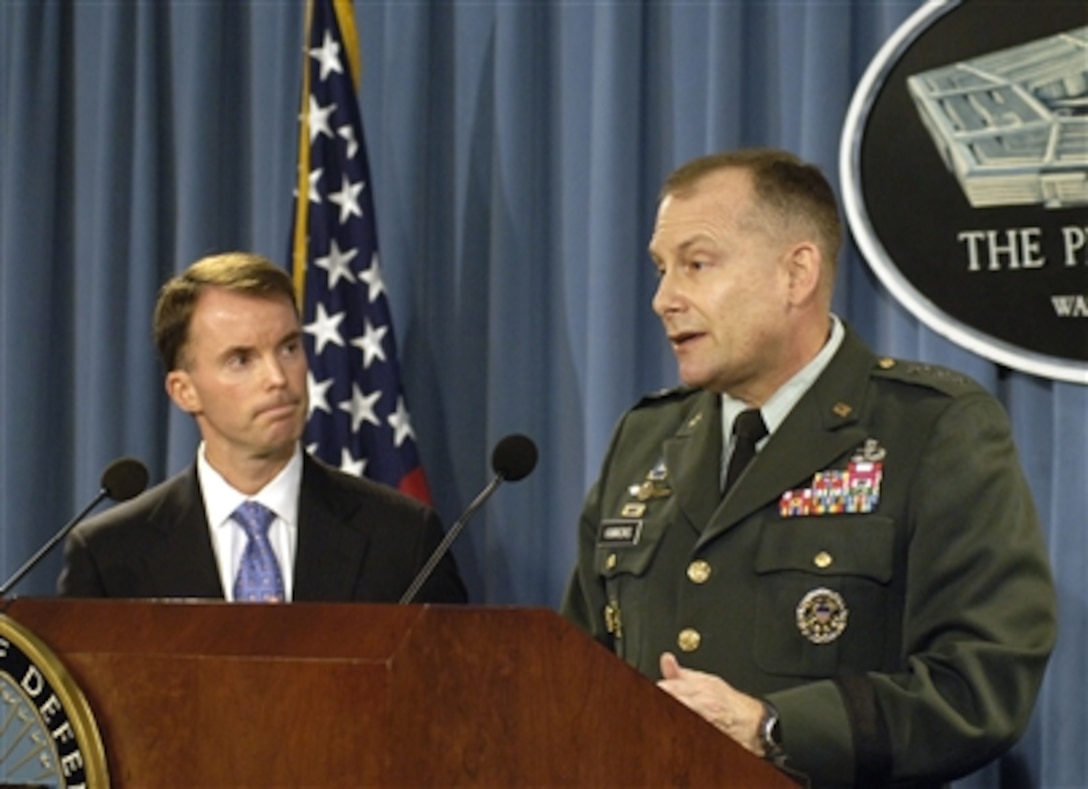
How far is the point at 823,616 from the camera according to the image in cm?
232

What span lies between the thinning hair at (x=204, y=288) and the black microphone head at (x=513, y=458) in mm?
931

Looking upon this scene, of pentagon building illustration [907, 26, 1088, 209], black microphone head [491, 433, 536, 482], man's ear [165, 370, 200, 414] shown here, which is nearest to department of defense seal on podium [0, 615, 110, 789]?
black microphone head [491, 433, 536, 482]

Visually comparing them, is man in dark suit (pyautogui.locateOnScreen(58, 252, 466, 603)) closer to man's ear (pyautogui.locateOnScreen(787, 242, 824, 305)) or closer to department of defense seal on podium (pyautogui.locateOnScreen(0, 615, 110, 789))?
man's ear (pyautogui.locateOnScreen(787, 242, 824, 305))

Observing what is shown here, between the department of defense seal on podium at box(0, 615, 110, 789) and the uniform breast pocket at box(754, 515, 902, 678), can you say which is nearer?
the department of defense seal on podium at box(0, 615, 110, 789)

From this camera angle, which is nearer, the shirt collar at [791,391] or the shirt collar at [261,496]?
the shirt collar at [791,391]

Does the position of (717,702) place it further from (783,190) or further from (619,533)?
(783,190)

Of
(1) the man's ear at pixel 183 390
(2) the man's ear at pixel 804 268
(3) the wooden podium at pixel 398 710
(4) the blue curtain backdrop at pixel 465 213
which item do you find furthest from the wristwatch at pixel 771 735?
(1) the man's ear at pixel 183 390

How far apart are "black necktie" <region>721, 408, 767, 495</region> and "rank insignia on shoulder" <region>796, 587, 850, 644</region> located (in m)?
0.27

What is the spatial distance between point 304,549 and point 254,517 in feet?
0.43

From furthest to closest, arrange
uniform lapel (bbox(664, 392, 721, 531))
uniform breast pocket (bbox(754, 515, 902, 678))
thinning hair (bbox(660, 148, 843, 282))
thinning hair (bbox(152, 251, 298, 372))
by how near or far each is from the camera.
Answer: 1. thinning hair (bbox(152, 251, 298, 372))
2. thinning hair (bbox(660, 148, 843, 282))
3. uniform lapel (bbox(664, 392, 721, 531))
4. uniform breast pocket (bbox(754, 515, 902, 678))

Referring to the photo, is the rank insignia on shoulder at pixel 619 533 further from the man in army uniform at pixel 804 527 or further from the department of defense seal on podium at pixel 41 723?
the department of defense seal on podium at pixel 41 723

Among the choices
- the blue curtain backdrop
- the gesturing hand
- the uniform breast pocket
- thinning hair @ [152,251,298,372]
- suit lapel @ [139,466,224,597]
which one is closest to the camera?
the gesturing hand

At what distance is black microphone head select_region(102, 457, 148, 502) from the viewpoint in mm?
2484

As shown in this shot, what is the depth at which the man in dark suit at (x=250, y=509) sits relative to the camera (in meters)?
3.03
